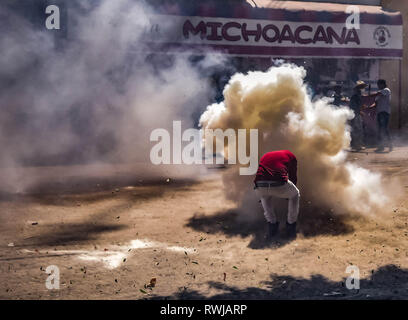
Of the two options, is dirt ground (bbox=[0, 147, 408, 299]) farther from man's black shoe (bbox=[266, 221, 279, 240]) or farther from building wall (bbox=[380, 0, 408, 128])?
building wall (bbox=[380, 0, 408, 128])

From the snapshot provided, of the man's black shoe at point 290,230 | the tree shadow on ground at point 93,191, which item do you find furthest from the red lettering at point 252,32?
the man's black shoe at point 290,230

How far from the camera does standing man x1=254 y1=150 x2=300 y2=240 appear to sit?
688 cm

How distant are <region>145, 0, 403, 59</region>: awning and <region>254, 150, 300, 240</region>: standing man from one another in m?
9.67

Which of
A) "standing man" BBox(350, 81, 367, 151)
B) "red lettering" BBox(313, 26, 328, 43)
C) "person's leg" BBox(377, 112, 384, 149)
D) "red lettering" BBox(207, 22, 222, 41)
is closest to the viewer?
"person's leg" BBox(377, 112, 384, 149)

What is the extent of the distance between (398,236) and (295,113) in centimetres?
246

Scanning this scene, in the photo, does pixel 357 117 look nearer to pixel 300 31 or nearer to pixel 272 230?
pixel 300 31

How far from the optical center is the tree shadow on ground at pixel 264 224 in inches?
283

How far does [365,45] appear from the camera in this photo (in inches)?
746

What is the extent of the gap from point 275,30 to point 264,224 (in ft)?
38.0

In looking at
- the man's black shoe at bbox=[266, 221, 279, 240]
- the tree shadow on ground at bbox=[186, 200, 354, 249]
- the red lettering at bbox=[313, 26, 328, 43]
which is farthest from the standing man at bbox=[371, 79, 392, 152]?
the man's black shoe at bbox=[266, 221, 279, 240]

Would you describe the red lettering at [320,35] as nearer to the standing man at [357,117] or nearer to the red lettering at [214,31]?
the standing man at [357,117]

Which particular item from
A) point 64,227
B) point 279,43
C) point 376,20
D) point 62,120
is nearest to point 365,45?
point 376,20

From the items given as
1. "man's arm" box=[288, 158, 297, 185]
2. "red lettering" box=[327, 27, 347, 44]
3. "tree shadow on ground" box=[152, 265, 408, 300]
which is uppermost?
"red lettering" box=[327, 27, 347, 44]

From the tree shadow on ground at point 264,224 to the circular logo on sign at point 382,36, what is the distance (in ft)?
43.9
